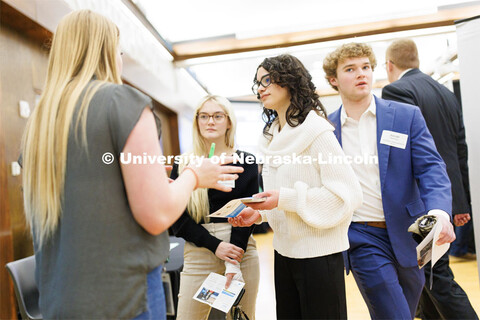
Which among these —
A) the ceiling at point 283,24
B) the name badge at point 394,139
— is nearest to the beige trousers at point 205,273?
the name badge at point 394,139

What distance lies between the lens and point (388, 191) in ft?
5.59

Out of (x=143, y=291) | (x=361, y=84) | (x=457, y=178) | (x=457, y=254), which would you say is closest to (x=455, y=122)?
(x=457, y=178)

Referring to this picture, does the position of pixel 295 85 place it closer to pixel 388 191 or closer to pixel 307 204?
pixel 307 204

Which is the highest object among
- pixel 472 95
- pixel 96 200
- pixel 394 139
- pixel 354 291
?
pixel 472 95

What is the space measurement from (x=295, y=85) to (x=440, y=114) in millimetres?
1284

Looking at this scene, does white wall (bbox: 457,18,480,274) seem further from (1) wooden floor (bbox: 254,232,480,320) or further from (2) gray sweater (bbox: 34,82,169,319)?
(2) gray sweater (bbox: 34,82,169,319)

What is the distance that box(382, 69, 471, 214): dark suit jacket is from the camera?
7.43 feet

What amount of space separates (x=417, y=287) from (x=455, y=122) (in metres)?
1.23

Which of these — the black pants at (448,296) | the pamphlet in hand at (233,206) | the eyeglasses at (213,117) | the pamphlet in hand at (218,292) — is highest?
the eyeglasses at (213,117)

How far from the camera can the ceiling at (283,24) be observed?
174 inches

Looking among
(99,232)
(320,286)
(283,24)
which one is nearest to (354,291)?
(320,286)

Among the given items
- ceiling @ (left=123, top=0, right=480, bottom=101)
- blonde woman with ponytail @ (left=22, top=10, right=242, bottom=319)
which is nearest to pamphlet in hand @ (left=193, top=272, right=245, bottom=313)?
blonde woman with ponytail @ (left=22, top=10, right=242, bottom=319)

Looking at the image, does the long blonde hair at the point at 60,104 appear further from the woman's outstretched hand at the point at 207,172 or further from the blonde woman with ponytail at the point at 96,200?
the woman's outstretched hand at the point at 207,172

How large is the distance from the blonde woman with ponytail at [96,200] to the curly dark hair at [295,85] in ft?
2.60
